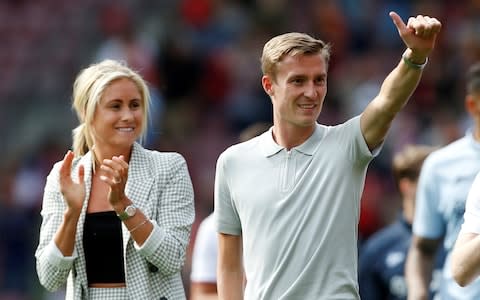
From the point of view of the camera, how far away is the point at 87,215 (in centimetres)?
698

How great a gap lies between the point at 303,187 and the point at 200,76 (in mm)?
10404

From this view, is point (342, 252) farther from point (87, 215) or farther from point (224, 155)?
point (87, 215)

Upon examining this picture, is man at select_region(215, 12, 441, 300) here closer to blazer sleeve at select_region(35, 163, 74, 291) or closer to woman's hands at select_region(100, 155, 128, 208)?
woman's hands at select_region(100, 155, 128, 208)

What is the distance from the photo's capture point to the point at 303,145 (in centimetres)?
655

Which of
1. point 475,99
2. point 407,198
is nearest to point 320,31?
point 407,198

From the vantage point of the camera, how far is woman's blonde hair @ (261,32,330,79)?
647cm

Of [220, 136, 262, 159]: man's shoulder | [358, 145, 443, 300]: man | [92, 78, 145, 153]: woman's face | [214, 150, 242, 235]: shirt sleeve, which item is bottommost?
[358, 145, 443, 300]: man

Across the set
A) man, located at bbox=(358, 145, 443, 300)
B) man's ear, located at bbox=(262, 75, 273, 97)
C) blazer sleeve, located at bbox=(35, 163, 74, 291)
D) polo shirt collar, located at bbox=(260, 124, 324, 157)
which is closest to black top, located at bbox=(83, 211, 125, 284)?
blazer sleeve, located at bbox=(35, 163, 74, 291)

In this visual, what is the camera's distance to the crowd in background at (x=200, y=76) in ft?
52.3

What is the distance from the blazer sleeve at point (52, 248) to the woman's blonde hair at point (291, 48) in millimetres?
1233

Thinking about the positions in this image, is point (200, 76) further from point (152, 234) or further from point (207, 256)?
point (152, 234)

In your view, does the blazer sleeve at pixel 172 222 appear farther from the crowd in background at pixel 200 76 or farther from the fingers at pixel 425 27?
the crowd in background at pixel 200 76

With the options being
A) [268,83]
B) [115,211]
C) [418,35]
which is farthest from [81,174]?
[418,35]

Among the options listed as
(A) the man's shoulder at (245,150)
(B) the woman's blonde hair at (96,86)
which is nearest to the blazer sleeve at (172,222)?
(B) the woman's blonde hair at (96,86)
